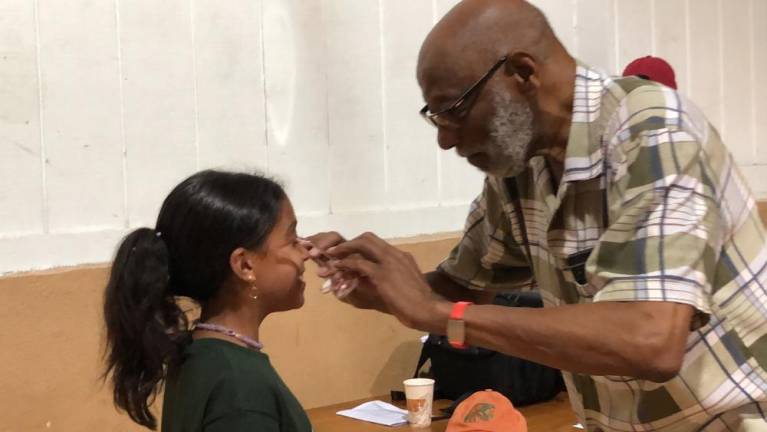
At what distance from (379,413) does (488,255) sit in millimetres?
782

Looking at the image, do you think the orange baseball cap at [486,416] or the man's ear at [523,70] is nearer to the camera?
the man's ear at [523,70]

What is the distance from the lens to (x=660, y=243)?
1323 millimetres

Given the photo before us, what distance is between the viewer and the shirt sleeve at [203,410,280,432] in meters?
1.40

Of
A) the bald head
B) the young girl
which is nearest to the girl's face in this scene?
the young girl

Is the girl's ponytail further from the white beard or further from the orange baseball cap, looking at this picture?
the orange baseball cap

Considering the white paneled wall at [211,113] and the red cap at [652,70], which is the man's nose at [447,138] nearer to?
the white paneled wall at [211,113]

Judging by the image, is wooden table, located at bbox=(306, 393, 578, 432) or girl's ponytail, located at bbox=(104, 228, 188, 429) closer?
girl's ponytail, located at bbox=(104, 228, 188, 429)

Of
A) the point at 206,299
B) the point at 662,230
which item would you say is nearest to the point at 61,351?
the point at 206,299

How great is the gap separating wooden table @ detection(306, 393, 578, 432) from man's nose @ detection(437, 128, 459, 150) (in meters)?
0.95

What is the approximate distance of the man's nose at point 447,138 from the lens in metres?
1.56

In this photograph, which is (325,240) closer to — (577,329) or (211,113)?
(577,329)

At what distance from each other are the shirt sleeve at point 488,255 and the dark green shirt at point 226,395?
1.71ft

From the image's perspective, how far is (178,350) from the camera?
151cm

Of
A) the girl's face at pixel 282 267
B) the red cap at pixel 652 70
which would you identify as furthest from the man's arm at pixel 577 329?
the red cap at pixel 652 70
